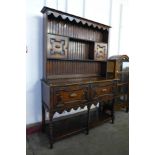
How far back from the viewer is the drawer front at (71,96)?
1848mm

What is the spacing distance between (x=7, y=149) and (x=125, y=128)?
2.41 m

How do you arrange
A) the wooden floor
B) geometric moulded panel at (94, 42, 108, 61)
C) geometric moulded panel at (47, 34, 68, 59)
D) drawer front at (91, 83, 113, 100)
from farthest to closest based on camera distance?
1. geometric moulded panel at (94, 42, 108, 61)
2. drawer front at (91, 83, 113, 100)
3. geometric moulded panel at (47, 34, 68, 59)
4. the wooden floor

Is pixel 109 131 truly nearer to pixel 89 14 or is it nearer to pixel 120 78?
pixel 120 78

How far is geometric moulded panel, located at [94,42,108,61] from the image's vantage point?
259 cm

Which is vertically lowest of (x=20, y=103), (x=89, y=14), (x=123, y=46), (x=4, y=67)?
(x=20, y=103)

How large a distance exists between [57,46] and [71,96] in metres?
0.78

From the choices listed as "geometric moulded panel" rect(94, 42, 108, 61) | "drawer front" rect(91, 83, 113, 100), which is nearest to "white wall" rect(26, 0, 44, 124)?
"drawer front" rect(91, 83, 113, 100)

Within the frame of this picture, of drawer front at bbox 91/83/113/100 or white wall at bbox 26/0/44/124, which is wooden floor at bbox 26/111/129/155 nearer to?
white wall at bbox 26/0/44/124

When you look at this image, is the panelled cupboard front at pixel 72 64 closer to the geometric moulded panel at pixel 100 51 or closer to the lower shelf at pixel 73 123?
the geometric moulded panel at pixel 100 51

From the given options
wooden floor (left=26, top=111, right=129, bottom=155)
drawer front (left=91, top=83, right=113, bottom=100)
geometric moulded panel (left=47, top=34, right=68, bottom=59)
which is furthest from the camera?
drawer front (left=91, top=83, right=113, bottom=100)

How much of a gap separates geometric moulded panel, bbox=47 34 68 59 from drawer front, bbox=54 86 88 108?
56 cm

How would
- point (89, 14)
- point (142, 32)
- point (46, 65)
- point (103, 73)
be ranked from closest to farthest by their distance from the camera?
1. point (142, 32)
2. point (46, 65)
3. point (89, 14)
4. point (103, 73)

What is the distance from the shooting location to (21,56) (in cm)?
48

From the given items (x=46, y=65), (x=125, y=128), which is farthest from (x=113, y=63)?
(x=46, y=65)
